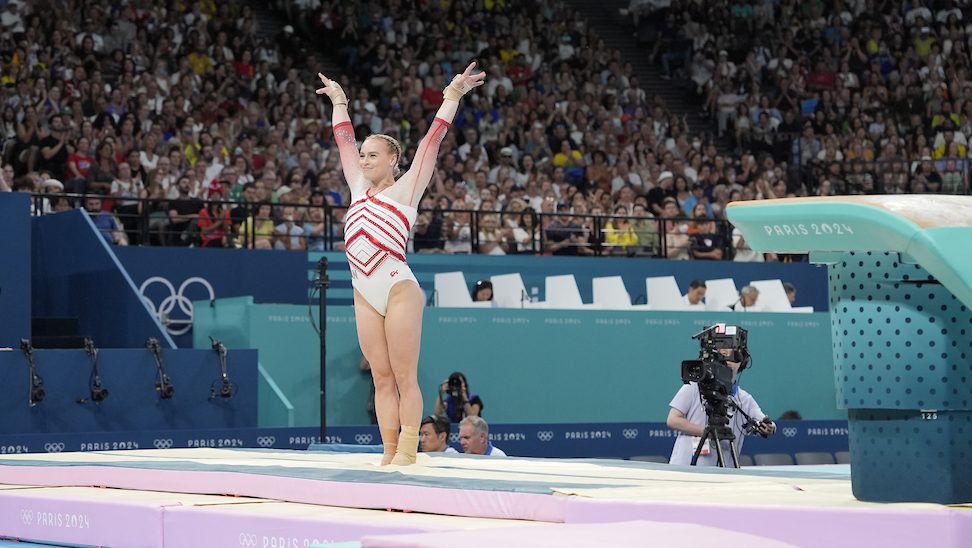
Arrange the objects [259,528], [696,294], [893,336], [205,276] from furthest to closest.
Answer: [696,294]
[205,276]
[259,528]
[893,336]

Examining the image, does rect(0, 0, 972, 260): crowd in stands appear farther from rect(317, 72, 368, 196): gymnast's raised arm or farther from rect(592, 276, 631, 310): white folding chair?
rect(317, 72, 368, 196): gymnast's raised arm

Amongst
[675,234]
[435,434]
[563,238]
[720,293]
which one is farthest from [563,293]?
[435,434]

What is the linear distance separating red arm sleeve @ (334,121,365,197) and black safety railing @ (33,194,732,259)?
6.54 metres

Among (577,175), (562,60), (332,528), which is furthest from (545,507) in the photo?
(562,60)

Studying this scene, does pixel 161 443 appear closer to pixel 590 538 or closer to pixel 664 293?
pixel 664 293

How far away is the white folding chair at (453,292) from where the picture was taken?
1429 centimetres

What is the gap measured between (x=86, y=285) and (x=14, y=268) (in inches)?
48.9

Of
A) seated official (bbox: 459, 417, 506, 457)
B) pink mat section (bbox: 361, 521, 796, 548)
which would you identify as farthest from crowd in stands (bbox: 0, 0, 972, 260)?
pink mat section (bbox: 361, 521, 796, 548)

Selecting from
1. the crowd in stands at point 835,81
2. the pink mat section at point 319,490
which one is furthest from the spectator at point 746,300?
the pink mat section at point 319,490

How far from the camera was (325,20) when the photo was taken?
20.3m

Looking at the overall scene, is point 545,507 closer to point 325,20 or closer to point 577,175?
point 577,175

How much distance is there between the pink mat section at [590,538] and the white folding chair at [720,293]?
12.1 metres

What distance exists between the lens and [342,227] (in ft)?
52.4

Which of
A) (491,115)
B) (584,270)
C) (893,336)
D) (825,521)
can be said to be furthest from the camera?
(491,115)
